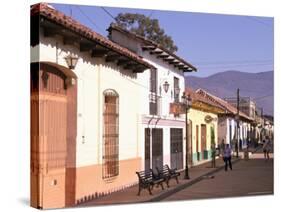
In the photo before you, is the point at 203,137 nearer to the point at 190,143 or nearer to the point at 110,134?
the point at 190,143

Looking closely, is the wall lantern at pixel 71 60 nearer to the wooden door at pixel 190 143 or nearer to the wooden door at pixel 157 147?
the wooden door at pixel 157 147

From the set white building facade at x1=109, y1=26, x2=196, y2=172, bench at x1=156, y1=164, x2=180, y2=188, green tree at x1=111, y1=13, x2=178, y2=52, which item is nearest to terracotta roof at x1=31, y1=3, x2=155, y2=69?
white building facade at x1=109, y1=26, x2=196, y2=172

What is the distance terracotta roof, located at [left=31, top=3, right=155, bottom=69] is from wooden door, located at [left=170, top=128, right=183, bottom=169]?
1.84 meters

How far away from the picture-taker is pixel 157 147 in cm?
1230

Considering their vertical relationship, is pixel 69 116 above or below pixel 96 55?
below

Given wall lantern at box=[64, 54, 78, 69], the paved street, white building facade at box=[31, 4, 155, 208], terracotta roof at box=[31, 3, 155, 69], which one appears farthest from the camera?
the paved street

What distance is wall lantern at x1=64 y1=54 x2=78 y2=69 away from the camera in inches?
416

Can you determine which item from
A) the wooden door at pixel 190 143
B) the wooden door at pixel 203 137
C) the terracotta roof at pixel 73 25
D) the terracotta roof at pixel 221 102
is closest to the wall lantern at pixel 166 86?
the terracotta roof at pixel 221 102

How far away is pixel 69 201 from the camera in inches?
420

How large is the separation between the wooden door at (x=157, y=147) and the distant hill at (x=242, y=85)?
1092 millimetres

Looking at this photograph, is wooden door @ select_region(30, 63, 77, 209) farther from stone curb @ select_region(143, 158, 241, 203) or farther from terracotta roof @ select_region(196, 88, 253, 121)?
terracotta roof @ select_region(196, 88, 253, 121)
